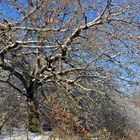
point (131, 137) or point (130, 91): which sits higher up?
point (130, 91)

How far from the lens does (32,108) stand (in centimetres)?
1447

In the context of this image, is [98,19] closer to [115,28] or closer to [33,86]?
[115,28]

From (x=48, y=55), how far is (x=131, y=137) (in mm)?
4235

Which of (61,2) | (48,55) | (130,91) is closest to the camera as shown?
(61,2)

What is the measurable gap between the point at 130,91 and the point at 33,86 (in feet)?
12.1

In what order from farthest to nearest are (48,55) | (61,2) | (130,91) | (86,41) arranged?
(130,91), (48,55), (86,41), (61,2)

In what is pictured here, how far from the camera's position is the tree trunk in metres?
13.7

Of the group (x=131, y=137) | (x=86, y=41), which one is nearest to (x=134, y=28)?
(x=86, y=41)

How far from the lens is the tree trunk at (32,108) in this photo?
45.0 ft

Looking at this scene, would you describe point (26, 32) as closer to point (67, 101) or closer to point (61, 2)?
point (61, 2)

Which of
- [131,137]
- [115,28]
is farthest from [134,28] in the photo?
[131,137]

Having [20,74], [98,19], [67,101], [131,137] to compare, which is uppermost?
[98,19]

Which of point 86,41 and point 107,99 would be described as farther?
point 107,99

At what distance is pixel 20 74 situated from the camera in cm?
1522
